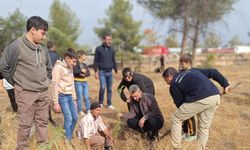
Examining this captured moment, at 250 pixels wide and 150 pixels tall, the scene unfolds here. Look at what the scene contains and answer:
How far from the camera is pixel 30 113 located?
4.68 metres

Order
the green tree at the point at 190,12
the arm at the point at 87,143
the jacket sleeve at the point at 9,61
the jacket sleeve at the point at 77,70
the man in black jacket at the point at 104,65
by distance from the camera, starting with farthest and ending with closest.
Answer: the green tree at the point at 190,12 → the man in black jacket at the point at 104,65 → the jacket sleeve at the point at 77,70 → the arm at the point at 87,143 → the jacket sleeve at the point at 9,61

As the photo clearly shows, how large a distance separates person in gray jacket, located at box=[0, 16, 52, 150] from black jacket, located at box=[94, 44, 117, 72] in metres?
3.68

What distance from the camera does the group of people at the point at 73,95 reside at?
14.9 ft

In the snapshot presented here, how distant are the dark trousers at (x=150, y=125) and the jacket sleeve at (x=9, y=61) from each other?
7.43 ft

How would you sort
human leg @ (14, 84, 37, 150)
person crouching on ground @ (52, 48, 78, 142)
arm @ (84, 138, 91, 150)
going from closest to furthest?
human leg @ (14, 84, 37, 150) < arm @ (84, 138, 91, 150) < person crouching on ground @ (52, 48, 78, 142)

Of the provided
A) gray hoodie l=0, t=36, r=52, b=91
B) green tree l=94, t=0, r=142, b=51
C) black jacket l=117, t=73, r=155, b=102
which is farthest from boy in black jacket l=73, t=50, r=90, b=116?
green tree l=94, t=0, r=142, b=51

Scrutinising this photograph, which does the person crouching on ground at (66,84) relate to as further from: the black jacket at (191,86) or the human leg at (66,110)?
the black jacket at (191,86)

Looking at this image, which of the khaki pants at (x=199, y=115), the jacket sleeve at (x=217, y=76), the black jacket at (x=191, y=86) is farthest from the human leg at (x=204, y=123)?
the jacket sleeve at (x=217, y=76)

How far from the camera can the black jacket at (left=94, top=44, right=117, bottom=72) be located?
8506 millimetres

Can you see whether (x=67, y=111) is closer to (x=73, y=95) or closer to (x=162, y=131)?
(x=73, y=95)

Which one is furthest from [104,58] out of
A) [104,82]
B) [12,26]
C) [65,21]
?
[65,21]

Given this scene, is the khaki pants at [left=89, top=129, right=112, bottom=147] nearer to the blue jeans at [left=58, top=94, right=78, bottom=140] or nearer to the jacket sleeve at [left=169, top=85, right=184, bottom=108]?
the blue jeans at [left=58, top=94, right=78, bottom=140]

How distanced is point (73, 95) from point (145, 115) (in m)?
1.09

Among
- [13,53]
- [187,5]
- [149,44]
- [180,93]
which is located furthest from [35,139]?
[149,44]
